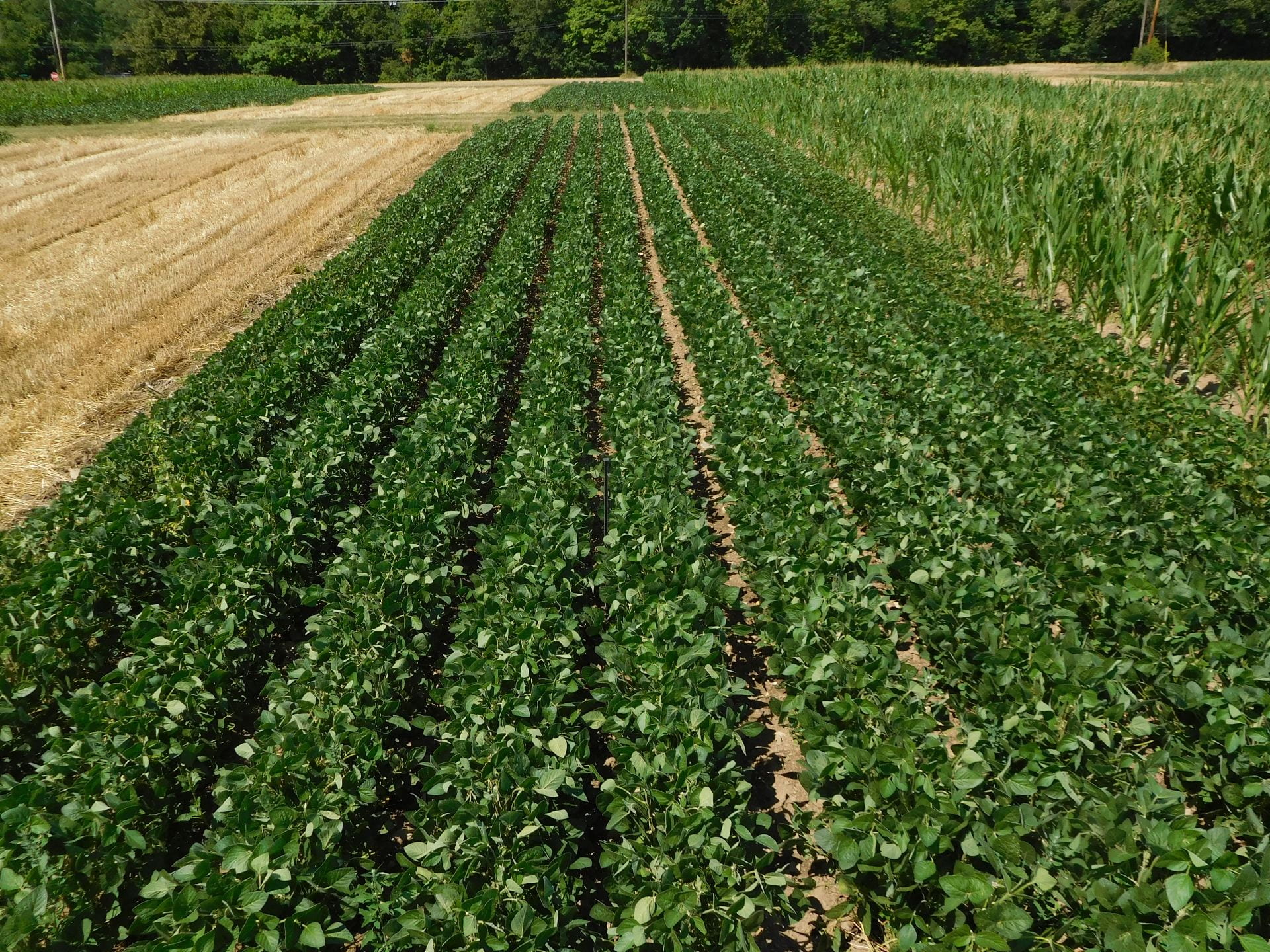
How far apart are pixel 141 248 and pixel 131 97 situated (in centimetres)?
4415

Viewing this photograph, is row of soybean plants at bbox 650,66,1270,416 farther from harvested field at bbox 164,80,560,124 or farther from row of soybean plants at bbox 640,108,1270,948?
harvested field at bbox 164,80,560,124

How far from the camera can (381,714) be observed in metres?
3.93

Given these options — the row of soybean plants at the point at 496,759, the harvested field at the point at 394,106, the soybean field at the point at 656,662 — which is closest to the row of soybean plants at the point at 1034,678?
the soybean field at the point at 656,662

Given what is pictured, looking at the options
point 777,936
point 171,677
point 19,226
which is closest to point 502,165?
point 19,226

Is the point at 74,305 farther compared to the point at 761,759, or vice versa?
the point at 74,305

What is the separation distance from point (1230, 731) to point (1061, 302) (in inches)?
397


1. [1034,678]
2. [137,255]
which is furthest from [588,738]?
[137,255]

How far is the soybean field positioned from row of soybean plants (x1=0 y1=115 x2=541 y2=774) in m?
0.04

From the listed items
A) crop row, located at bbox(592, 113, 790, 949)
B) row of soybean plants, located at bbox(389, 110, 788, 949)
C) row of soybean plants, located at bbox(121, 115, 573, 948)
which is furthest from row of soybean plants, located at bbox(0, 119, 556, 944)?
crop row, located at bbox(592, 113, 790, 949)

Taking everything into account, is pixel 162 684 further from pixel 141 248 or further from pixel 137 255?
pixel 141 248

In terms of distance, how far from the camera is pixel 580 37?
79.2m

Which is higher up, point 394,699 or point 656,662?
point 656,662

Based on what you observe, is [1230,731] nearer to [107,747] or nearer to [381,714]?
[381,714]

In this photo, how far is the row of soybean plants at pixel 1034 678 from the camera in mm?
2852
